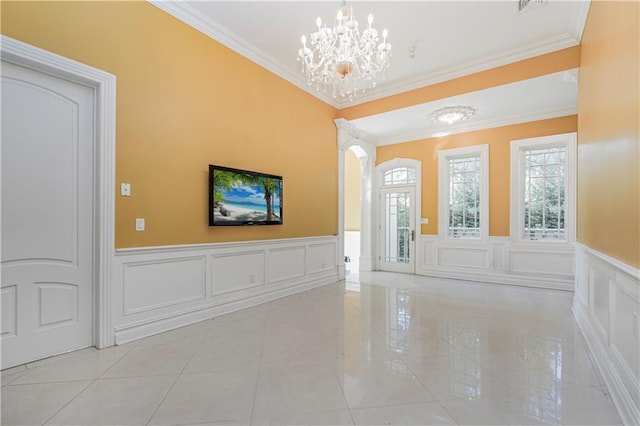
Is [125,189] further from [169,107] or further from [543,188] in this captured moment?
[543,188]

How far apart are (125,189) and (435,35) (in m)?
4.08

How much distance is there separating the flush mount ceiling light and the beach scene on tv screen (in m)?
3.02

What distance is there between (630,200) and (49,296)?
14.4 feet

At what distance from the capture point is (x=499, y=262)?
227 inches

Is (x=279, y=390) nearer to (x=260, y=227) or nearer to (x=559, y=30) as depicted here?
(x=260, y=227)

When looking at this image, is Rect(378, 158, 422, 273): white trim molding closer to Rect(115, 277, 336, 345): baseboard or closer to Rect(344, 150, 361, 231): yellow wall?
Rect(344, 150, 361, 231): yellow wall

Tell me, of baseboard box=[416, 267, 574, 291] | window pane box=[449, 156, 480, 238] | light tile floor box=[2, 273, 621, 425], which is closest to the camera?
light tile floor box=[2, 273, 621, 425]

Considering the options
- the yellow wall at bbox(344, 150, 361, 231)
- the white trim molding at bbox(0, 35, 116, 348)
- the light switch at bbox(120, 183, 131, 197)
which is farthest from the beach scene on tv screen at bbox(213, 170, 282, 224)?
the yellow wall at bbox(344, 150, 361, 231)

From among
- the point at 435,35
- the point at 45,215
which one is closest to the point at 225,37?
the point at 435,35

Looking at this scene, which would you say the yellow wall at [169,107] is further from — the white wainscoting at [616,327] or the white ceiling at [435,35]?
the white wainscoting at [616,327]

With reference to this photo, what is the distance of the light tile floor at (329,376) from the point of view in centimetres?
181

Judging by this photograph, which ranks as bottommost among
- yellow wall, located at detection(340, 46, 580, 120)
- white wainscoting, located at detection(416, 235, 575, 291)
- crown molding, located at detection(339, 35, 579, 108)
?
white wainscoting, located at detection(416, 235, 575, 291)

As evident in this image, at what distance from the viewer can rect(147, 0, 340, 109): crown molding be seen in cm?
322

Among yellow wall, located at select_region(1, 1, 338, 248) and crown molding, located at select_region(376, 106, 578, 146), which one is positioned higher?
crown molding, located at select_region(376, 106, 578, 146)
